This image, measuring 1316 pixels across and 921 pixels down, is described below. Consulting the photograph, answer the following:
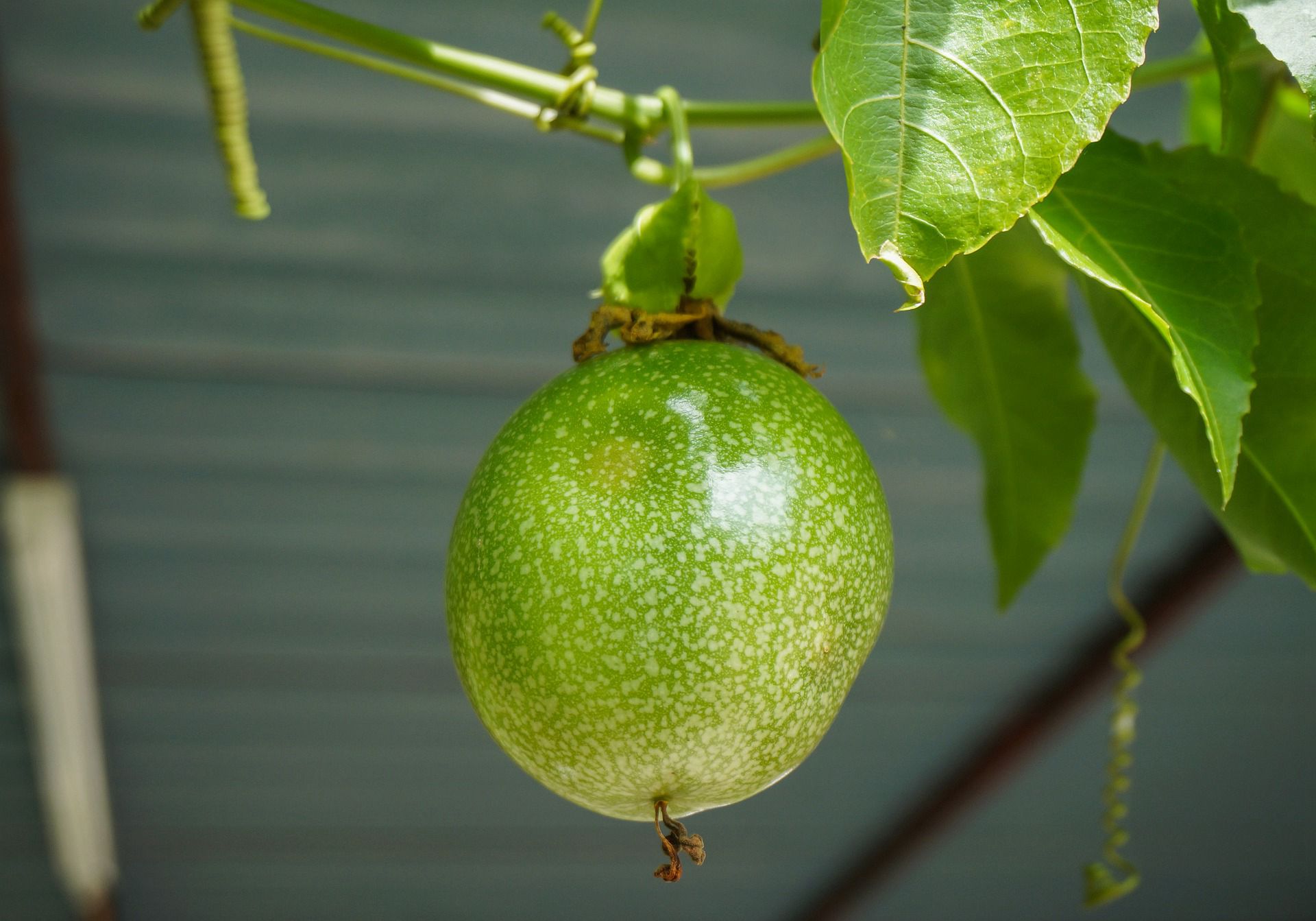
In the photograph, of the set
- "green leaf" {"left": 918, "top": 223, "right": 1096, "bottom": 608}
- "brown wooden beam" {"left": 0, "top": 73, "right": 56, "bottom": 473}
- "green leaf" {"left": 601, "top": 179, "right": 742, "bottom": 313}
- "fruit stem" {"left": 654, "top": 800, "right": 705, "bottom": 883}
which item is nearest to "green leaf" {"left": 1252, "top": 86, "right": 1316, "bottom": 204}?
"green leaf" {"left": 918, "top": 223, "right": 1096, "bottom": 608}

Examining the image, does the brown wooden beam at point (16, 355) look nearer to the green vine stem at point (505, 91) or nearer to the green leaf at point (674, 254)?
the green vine stem at point (505, 91)

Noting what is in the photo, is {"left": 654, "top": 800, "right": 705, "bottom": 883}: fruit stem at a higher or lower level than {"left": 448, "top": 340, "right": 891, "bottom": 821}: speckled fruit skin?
Answer: lower

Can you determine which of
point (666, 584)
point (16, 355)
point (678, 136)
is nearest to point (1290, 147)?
point (678, 136)

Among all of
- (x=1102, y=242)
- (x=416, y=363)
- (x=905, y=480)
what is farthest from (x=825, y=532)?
(x=905, y=480)

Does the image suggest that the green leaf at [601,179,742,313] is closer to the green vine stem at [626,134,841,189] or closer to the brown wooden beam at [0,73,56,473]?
the green vine stem at [626,134,841,189]

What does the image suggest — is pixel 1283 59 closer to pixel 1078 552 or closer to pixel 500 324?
pixel 500 324

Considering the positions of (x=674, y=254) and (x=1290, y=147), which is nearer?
(x=674, y=254)

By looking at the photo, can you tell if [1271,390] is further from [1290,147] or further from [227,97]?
[227,97]
